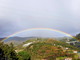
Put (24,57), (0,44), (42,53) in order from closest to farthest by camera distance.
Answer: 1. (0,44)
2. (24,57)
3. (42,53)

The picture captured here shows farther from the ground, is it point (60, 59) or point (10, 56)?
point (10, 56)

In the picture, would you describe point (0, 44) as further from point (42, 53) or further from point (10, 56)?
point (42, 53)

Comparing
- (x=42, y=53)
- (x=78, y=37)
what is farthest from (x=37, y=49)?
(x=78, y=37)

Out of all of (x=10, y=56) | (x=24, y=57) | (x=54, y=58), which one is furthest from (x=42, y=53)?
(x=10, y=56)

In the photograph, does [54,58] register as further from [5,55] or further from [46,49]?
[5,55]

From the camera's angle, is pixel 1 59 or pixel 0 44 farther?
pixel 0 44

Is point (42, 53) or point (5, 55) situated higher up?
point (5, 55)

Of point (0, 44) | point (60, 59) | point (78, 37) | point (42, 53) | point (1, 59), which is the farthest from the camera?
point (78, 37)

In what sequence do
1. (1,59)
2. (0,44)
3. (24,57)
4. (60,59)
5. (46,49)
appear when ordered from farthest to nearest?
(46,49), (60,59), (24,57), (0,44), (1,59)

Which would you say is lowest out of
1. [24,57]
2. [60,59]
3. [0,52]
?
[60,59]
